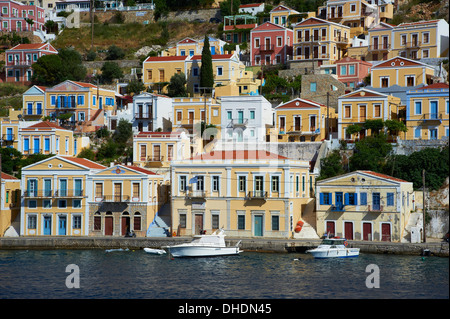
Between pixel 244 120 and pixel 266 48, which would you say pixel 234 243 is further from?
pixel 266 48

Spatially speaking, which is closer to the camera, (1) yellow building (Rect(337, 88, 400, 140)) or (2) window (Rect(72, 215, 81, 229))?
(2) window (Rect(72, 215, 81, 229))

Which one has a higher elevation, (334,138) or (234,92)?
(234,92)

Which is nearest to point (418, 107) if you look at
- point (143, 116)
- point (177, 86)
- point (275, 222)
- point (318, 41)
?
point (275, 222)

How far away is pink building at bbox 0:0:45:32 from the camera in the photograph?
103 metres

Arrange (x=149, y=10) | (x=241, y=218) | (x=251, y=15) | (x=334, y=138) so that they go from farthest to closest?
1. (x=149, y=10)
2. (x=251, y=15)
3. (x=334, y=138)
4. (x=241, y=218)

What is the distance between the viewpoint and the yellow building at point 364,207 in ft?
151

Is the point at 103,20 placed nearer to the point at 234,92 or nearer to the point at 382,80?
the point at 234,92

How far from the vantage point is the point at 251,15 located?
96938 millimetres

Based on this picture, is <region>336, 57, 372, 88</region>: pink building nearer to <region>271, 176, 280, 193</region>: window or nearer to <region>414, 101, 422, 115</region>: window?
<region>414, 101, 422, 115</region>: window

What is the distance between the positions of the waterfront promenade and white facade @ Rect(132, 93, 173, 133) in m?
19.1

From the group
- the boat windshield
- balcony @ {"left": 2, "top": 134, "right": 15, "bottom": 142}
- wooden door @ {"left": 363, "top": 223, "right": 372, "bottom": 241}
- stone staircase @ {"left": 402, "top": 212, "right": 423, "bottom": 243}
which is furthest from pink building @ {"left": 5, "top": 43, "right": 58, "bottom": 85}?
stone staircase @ {"left": 402, "top": 212, "right": 423, "bottom": 243}

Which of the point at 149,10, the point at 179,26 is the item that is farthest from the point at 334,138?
the point at 149,10

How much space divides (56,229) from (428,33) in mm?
43099

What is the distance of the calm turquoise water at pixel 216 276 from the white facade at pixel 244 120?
60.9ft
